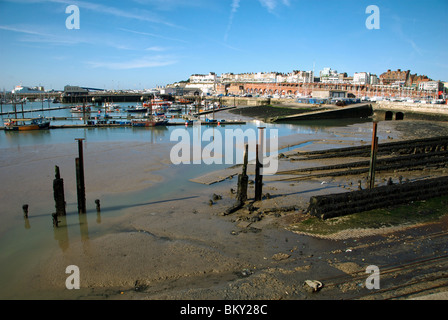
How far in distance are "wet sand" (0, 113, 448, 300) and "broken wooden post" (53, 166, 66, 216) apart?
382 mm

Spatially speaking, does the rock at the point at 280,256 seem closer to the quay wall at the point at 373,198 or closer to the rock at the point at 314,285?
the rock at the point at 314,285

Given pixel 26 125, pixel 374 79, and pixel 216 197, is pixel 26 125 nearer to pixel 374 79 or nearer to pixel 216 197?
pixel 216 197

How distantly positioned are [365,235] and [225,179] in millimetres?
8688

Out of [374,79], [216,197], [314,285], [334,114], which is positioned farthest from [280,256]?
[374,79]

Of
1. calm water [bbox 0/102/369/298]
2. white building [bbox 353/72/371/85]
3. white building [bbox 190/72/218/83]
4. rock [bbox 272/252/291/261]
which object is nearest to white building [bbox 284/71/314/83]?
white building [bbox 353/72/371/85]

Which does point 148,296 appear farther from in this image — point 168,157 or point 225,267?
point 168,157

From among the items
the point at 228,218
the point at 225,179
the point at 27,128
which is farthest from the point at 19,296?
the point at 27,128

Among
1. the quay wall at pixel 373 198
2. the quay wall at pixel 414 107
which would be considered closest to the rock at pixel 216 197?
the quay wall at pixel 373 198

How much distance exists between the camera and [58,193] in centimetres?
1167

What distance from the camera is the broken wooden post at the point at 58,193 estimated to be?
38.0ft

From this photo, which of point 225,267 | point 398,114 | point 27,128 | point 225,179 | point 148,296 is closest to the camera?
point 148,296

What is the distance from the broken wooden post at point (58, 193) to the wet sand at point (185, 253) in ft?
1.25

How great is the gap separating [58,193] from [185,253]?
18.4ft

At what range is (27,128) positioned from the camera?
39219 mm
